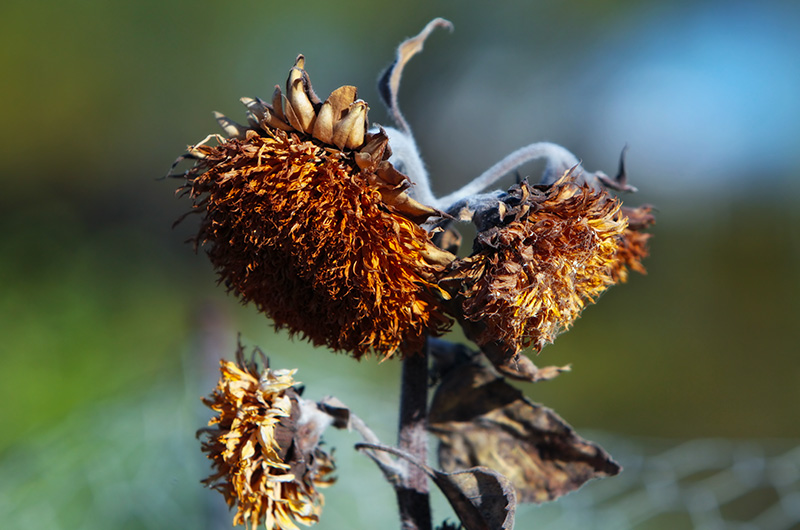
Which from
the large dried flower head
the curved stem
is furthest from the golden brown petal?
the curved stem

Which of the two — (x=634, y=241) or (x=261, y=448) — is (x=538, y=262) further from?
(x=261, y=448)

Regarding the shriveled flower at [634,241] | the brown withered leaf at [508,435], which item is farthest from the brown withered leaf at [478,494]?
the shriveled flower at [634,241]

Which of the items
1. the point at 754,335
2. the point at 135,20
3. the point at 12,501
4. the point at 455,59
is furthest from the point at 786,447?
the point at 135,20

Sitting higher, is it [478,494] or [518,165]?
[518,165]

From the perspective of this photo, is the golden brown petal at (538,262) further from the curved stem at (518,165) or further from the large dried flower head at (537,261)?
the curved stem at (518,165)

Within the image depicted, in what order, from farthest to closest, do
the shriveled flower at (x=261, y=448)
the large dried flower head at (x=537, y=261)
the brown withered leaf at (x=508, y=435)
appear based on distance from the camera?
the brown withered leaf at (x=508, y=435) < the shriveled flower at (x=261, y=448) < the large dried flower head at (x=537, y=261)

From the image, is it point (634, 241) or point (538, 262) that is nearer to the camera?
point (538, 262)

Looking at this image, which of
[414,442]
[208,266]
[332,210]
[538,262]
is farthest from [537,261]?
[208,266]
